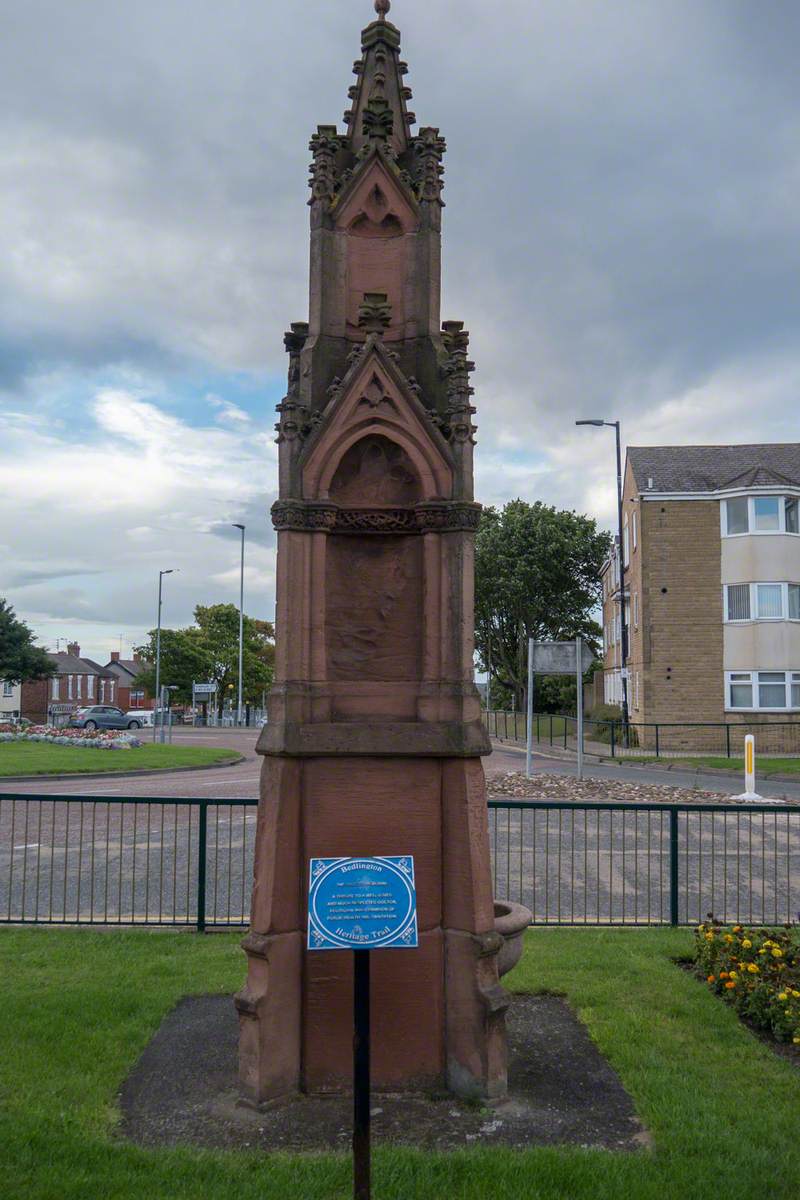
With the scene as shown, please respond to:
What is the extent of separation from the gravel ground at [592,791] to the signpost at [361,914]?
13.6 meters

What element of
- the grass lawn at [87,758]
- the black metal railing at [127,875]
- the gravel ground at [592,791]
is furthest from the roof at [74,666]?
the black metal railing at [127,875]

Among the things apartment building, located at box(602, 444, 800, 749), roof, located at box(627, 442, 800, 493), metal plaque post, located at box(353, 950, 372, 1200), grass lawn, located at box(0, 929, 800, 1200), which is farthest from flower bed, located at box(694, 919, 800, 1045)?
roof, located at box(627, 442, 800, 493)

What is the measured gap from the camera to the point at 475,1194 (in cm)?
403

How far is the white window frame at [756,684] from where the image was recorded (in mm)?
33500

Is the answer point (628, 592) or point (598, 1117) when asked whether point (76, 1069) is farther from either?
point (628, 592)

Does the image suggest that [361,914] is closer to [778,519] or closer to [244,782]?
[244,782]

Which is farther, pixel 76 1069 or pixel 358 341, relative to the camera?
pixel 358 341

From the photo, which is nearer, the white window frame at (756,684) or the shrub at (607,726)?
the white window frame at (756,684)

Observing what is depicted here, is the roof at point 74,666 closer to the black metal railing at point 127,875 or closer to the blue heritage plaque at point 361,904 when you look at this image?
the black metal railing at point 127,875

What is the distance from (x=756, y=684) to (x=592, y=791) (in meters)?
16.9

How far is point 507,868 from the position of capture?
1026 centimetres

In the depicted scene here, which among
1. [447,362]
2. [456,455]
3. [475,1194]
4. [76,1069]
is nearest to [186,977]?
[76,1069]

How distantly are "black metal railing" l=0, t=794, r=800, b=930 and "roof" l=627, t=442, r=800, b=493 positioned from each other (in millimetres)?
22414

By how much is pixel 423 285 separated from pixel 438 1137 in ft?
15.8
